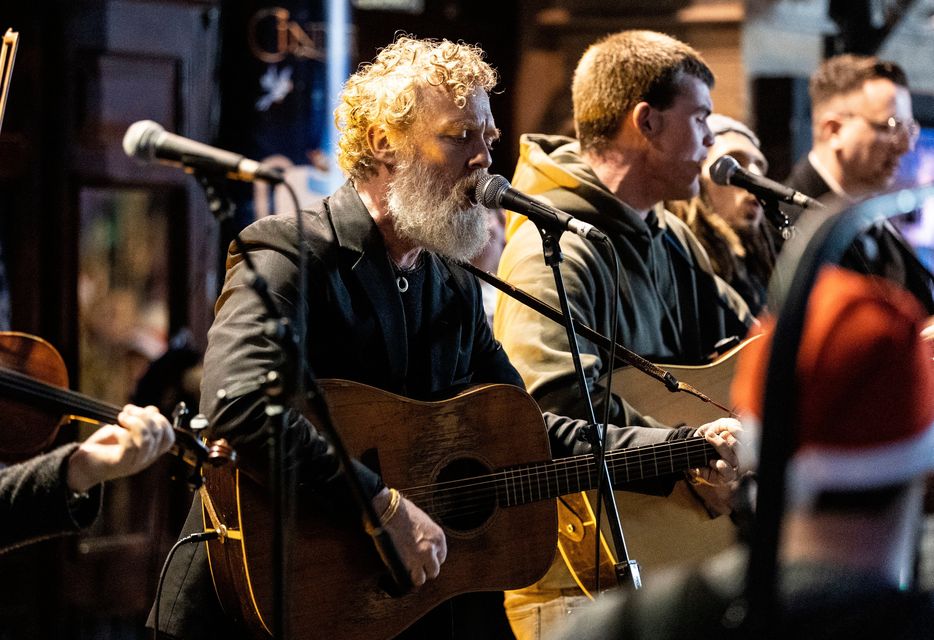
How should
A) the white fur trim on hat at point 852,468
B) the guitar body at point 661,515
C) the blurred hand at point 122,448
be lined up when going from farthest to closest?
the guitar body at point 661,515
the blurred hand at point 122,448
the white fur trim on hat at point 852,468

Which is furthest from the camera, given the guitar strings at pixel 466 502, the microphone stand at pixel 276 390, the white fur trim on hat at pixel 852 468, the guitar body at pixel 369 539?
the guitar strings at pixel 466 502

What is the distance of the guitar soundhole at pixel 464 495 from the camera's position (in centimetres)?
328

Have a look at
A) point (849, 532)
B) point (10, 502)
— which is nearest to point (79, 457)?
point (10, 502)

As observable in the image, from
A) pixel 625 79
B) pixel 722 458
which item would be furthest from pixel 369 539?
pixel 625 79

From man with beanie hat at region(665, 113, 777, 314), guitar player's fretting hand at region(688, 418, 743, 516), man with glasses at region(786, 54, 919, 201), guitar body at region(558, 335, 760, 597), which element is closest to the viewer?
guitar player's fretting hand at region(688, 418, 743, 516)

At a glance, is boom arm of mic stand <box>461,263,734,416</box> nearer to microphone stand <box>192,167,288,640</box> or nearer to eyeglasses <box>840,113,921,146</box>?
microphone stand <box>192,167,288,640</box>

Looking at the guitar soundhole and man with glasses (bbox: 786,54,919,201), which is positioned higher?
man with glasses (bbox: 786,54,919,201)

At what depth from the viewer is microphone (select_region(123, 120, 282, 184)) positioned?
240 cm

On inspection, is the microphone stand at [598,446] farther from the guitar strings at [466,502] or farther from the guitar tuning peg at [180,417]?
the guitar tuning peg at [180,417]

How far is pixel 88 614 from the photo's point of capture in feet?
21.5

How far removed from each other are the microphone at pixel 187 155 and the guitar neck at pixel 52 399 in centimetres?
55

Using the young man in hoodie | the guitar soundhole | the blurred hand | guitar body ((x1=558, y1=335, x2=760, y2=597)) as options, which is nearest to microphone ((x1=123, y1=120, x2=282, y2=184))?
the blurred hand

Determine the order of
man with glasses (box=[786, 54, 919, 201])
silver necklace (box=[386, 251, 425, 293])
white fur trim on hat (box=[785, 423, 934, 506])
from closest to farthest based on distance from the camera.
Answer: white fur trim on hat (box=[785, 423, 934, 506]), silver necklace (box=[386, 251, 425, 293]), man with glasses (box=[786, 54, 919, 201])

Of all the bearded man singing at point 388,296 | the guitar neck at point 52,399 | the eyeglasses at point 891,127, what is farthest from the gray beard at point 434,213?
the eyeglasses at point 891,127
